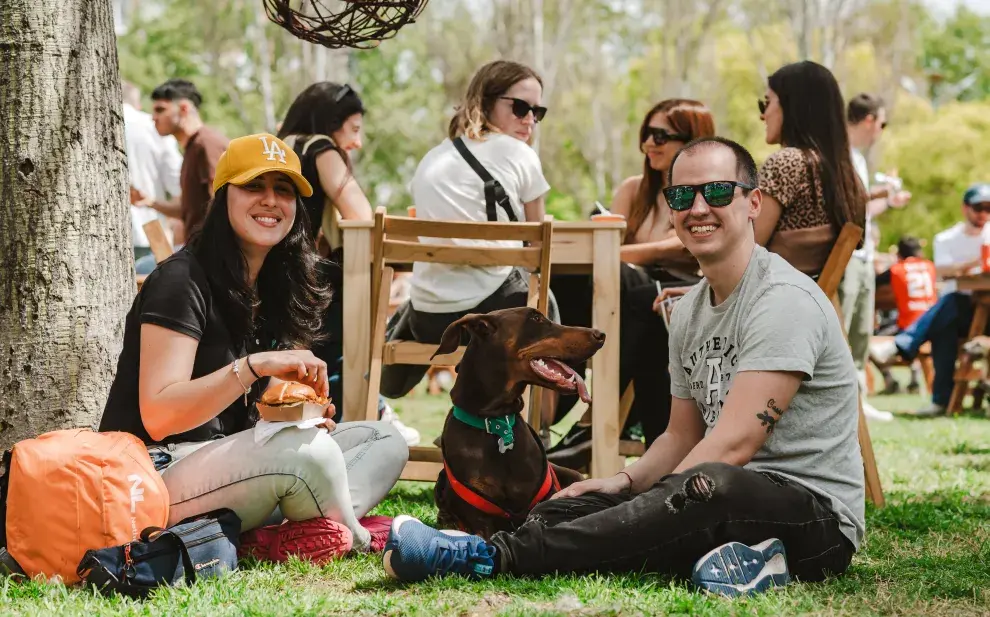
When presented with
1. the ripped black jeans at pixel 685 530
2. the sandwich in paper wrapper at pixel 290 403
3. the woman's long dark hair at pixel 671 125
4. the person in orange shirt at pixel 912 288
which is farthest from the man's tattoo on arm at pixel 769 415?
the person in orange shirt at pixel 912 288

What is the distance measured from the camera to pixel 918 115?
36.0 m

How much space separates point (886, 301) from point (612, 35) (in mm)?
26747

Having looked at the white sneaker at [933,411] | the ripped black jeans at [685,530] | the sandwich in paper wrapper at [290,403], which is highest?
the sandwich in paper wrapper at [290,403]

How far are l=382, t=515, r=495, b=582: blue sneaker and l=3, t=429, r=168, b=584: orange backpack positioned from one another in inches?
30.3

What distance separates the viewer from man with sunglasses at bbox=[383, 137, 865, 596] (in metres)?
3.13

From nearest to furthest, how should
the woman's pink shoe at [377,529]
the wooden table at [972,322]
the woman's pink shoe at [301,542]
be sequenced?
the woman's pink shoe at [301,542], the woman's pink shoe at [377,529], the wooden table at [972,322]

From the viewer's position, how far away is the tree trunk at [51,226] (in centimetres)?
410

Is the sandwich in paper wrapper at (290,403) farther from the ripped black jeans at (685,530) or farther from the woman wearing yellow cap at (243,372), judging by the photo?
the ripped black jeans at (685,530)

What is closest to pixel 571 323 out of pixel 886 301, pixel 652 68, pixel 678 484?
pixel 678 484

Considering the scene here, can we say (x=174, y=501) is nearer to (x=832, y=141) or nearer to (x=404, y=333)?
(x=404, y=333)

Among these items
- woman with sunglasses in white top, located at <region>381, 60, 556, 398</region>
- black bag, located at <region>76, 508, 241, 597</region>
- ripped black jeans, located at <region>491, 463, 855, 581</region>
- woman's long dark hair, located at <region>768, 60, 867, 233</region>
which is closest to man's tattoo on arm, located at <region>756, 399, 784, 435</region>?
ripped black jeans, located at <region>491, 463, 855, 581</region>

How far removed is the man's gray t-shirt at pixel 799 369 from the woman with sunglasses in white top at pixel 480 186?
201cm

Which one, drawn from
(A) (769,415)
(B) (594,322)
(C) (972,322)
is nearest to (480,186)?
(B) (594,322)

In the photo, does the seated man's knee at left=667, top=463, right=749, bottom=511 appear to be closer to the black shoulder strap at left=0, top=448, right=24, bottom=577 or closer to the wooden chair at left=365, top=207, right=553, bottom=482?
the wooden chair at left=365, top=207, right=553, bottom=482
